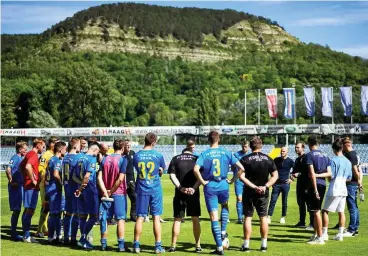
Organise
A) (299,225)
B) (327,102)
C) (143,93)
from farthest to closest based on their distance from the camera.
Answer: (143,93) → (327,102) → (299,225)

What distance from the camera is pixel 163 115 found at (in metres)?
148

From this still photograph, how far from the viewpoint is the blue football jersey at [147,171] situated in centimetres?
1288

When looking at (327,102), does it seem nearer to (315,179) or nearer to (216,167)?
(315,179)

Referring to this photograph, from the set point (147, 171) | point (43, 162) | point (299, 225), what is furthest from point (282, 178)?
point (43, 162)

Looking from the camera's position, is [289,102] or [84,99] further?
[84,99]

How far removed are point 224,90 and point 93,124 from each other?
68.4 m

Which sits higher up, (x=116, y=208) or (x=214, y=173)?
(x=214, y=173)

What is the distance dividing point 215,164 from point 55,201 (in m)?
3.92

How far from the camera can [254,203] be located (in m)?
13.2

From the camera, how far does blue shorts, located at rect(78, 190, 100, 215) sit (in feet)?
45.0

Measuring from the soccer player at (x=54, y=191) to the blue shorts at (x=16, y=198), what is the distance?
36.9 inches

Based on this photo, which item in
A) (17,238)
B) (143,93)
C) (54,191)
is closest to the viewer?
(54,191)

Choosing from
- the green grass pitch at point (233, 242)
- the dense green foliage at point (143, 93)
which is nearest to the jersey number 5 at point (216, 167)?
the green grass pitch at point (233, 242)

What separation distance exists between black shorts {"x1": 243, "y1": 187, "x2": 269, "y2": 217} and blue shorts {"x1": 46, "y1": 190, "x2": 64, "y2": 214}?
419cm
